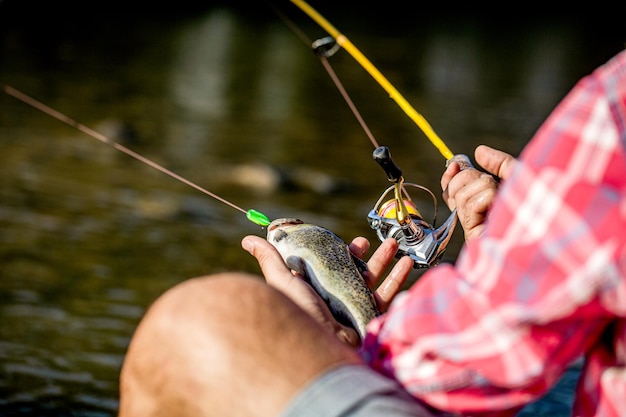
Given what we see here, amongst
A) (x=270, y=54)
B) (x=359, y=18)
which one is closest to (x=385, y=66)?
(x=270, y=54)

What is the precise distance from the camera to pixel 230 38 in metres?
15.6

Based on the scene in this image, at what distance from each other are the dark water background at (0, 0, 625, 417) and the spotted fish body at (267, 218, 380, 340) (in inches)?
64.6

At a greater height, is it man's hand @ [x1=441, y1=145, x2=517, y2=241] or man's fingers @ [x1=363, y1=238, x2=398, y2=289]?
man's hand @ [x1=441, y1=145, x2=517, y2=241]

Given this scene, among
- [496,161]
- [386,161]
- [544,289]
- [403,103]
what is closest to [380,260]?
[386,161]

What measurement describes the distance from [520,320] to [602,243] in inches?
5.5

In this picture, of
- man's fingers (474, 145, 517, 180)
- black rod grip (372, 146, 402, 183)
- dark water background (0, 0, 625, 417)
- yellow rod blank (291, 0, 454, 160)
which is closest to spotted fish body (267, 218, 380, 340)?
black rod grip (372, 146, 402, 183)

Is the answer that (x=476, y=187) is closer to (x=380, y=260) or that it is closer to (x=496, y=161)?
(x=496, y=161)

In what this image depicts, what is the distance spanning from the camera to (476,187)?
7.28 ft

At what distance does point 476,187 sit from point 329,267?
1.22 feet

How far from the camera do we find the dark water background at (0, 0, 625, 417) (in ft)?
16.2

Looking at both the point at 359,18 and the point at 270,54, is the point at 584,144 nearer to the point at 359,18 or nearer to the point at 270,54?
the point at 270,54

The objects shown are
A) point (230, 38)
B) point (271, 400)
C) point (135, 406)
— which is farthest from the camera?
point (230, 38)

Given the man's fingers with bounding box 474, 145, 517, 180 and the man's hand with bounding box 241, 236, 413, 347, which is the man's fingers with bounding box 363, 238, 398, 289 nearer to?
the man's hand with bounding box 241, 236, 413, 347

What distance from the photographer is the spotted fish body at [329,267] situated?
2.03 meters
